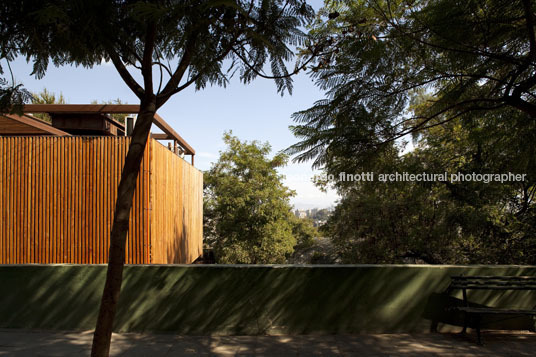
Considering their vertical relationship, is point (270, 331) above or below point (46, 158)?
below

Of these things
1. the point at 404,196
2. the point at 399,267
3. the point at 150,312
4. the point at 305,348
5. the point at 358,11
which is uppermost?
the point at 358,11

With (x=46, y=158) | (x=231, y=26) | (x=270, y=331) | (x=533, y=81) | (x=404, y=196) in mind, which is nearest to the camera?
(x=231, y=26)

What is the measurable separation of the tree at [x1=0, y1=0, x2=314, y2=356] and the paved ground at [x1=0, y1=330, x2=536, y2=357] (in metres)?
1.60

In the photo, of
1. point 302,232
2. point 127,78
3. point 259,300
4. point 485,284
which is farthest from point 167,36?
point 302,232

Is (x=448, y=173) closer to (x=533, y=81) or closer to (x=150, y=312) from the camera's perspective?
(x=533, y=81)

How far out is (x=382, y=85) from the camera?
393cm

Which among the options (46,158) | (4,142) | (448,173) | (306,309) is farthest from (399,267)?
(4,142)

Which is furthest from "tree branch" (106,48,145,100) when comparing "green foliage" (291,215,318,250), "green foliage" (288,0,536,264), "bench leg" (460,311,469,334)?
"green foliage" (291,215,318,250)

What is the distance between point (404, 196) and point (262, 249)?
34.1 ft

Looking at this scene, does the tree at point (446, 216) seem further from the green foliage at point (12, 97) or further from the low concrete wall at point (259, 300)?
the green foliage at point (12, 97)

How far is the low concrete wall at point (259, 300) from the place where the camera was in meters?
4.55

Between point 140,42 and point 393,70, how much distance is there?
264cm

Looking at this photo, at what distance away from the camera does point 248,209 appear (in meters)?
20.2

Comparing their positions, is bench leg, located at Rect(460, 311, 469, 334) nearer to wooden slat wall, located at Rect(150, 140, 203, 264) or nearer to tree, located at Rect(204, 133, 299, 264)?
wooden slat wall, located at Rect(150, 140, 203, 264)
